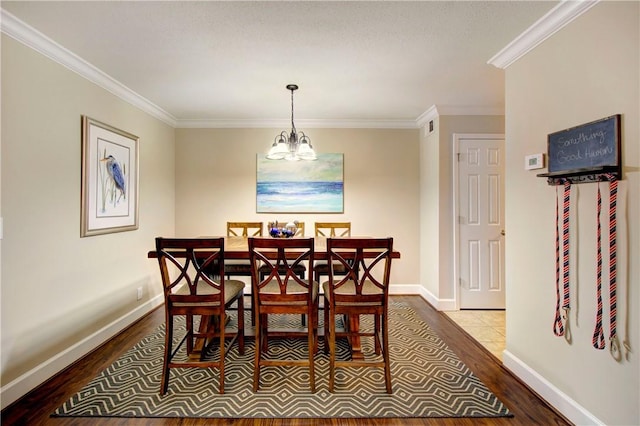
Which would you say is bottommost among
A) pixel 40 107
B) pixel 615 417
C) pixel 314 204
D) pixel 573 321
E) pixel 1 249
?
pixel 615 417

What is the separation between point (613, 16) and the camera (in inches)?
63.2

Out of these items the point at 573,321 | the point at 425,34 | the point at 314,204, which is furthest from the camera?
the point at 314,204

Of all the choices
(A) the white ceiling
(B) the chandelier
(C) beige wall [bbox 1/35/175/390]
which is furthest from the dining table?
(A) the white ceiling

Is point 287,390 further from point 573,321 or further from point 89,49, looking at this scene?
point 89,49

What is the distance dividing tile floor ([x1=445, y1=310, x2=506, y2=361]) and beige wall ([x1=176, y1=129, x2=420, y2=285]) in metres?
1.07

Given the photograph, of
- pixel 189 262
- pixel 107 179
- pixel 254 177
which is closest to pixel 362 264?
pixel 189 262

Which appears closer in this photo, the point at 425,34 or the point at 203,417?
the point at 203,417

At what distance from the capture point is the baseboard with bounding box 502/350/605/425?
1750 mm

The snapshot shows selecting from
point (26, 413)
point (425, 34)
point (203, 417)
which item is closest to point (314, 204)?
point (425, 34)

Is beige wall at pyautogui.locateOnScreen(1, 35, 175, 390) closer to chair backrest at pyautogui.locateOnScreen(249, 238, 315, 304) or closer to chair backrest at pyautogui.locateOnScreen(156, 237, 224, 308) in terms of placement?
chair backrest at pyautogui.locateOnScreen(156, 237, 224, 308)

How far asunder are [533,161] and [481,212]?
1.69 metres

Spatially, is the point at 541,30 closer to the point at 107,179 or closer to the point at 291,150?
the point at 291,150

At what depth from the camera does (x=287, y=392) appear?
82.4 inches

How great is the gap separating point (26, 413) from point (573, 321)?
318 cm
